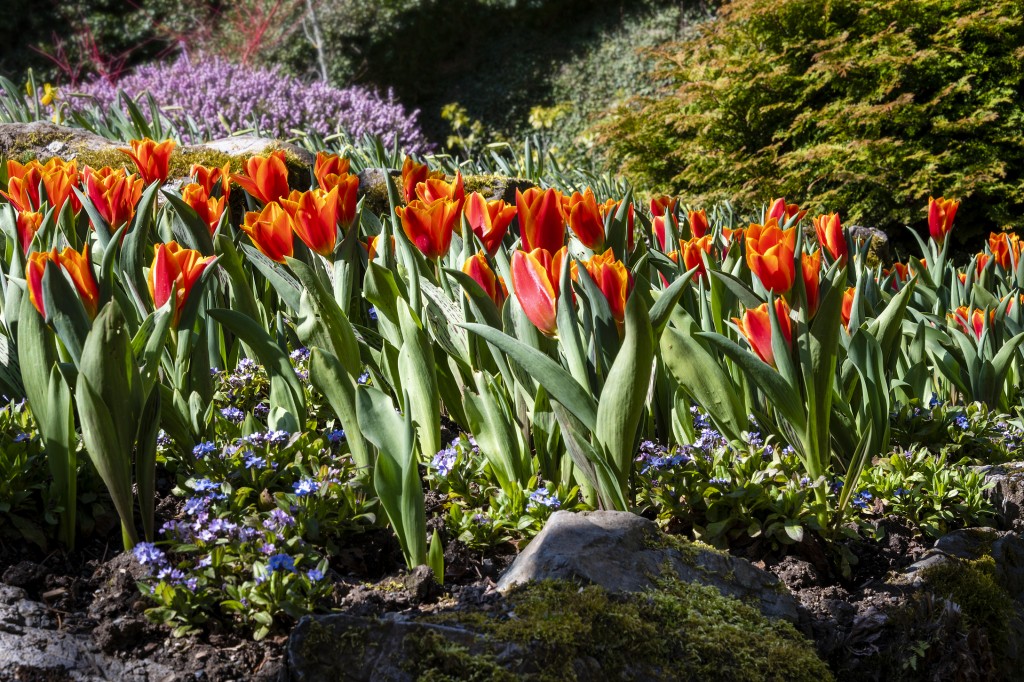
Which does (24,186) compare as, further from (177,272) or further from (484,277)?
(484,277)

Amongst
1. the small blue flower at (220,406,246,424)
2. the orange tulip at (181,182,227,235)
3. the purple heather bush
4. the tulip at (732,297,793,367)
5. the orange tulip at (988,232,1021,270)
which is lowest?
the orange tulip at (988,232,1021,270)

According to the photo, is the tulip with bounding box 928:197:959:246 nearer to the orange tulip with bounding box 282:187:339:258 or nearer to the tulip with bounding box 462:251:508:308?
the tulip with bounding box 462:251:508:308

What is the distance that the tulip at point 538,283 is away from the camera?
165cm

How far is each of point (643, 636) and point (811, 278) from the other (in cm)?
86

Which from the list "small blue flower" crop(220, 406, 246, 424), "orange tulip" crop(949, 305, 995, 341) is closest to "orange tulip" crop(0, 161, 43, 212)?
"small blue flower" crop(220, 406, 246, 424)

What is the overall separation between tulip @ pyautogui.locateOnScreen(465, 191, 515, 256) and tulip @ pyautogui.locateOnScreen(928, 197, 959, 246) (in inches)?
77.7

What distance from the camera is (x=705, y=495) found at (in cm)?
177

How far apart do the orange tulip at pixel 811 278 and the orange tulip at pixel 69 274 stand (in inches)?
54.3

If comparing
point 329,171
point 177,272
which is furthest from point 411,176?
point 177,272

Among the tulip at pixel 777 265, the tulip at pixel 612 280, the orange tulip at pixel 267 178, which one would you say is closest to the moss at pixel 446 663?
the tulip at pixel 612 280

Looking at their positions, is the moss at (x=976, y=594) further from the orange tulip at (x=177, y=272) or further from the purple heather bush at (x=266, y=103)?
the purple heather bush at (x=266, y=103)

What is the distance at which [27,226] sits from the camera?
2.04 meters

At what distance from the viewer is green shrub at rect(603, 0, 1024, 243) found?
6.49m

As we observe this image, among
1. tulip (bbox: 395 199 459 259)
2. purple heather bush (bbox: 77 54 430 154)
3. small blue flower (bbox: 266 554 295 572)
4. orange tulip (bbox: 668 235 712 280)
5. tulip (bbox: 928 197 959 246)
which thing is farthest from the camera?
purple heather bush (bbox: 77 54 430 154)
